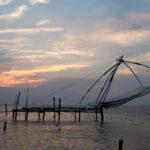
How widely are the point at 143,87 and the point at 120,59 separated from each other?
9.14ft

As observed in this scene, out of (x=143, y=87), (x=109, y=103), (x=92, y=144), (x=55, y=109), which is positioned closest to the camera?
(x=143, y=87)

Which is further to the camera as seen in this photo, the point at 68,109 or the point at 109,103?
the point at 68,109

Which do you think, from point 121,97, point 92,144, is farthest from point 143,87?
point 92,144

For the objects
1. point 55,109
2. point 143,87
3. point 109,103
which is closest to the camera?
point 143,87

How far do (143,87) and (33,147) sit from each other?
30.0 ft

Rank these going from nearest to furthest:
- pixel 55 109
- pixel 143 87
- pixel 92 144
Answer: pixel 143 87
pixel 92 144
pixel 55 109

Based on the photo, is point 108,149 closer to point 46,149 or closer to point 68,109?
point 46,149

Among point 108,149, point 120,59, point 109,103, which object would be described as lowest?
point 108,149

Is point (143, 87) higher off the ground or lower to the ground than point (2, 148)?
higher

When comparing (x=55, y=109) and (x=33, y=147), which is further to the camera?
(x=55, y=109)

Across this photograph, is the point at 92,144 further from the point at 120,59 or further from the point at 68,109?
the point at 68,109

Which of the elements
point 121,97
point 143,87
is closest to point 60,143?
point 121,97

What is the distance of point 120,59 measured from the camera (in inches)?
1112

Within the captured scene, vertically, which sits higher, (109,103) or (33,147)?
(109,103)
